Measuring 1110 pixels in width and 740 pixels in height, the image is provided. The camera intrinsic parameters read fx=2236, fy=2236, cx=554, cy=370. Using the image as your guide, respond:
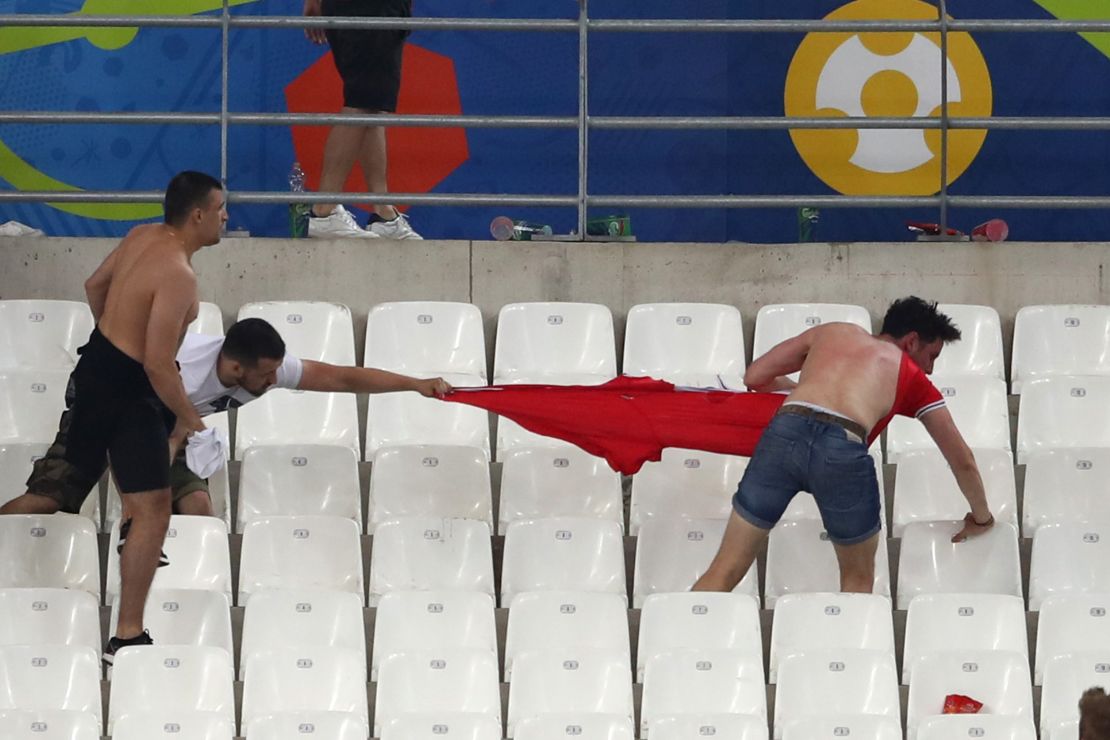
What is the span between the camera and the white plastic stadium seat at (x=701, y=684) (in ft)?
20.9

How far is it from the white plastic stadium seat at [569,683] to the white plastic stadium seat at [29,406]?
2.22 meters

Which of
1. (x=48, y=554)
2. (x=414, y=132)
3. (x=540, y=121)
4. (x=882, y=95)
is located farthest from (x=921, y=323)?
(x=414, y=132)

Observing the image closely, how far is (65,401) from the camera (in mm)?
7594

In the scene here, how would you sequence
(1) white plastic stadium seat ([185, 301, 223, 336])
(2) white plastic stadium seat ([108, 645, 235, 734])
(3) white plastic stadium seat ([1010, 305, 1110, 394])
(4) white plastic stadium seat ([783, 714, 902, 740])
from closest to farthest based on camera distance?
1. (4) white plastic stadium seat ([783, 714, 902, 740])
2. (2) white plastic stadium seat ([108, 645, 235, 734])
3. (1) white plastic stadium seat ([185, 301, 223, 336])
4. (3) white plastic stadium seat ([1010, 305, 1110, 394])

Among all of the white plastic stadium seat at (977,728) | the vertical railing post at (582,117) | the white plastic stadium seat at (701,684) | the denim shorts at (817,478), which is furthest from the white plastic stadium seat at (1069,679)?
the vertical railing post at (582,117)

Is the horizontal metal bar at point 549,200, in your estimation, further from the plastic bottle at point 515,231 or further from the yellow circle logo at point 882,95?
the yellow circle logo at point 882,95

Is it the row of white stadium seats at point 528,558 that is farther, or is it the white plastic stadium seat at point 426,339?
the white plastic stadium seat at point 426,339

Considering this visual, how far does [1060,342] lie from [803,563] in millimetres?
1667

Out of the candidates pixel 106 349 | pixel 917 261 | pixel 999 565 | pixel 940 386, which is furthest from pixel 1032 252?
pixel 106 349

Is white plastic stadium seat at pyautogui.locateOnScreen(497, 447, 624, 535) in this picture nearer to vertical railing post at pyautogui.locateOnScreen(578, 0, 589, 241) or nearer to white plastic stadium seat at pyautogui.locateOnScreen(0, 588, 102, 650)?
vertical railing post at pyautogui.locateOnScreen(578, 0, 589, 241)

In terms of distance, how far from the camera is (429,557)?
23.4 feet

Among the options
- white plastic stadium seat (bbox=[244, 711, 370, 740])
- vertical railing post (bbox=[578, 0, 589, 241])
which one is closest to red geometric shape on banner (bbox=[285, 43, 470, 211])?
vertical railing post (bbox=[578, 0, 589, 241])

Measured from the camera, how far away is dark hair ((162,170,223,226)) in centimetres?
688

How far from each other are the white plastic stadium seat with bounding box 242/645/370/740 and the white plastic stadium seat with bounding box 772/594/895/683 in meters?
1.27
